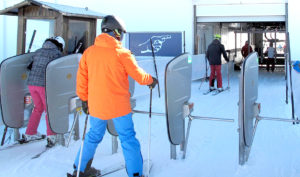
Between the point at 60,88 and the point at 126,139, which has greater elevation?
the point at 60,88

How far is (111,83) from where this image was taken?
3.30m

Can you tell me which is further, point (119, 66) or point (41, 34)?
point (41, 34)

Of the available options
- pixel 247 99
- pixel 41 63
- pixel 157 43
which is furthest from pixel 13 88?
pixel 157 43

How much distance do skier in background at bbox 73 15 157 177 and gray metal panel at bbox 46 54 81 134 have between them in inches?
44.7

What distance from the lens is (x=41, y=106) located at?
495 cm

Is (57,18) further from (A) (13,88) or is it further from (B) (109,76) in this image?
(B) (109,76)

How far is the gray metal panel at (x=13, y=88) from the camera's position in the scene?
4828mm

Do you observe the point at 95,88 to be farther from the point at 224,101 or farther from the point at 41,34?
the point at 224,101

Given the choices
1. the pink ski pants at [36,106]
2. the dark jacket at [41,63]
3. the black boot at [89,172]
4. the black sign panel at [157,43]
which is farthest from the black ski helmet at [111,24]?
the black sign panel at [157,43]

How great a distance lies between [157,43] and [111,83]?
9.26m

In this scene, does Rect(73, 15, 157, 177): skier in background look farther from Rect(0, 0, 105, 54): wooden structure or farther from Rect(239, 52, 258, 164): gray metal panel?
Rect(0, 0, 105, 54): wooden structure

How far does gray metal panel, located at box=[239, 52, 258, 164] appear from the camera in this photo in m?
3.78

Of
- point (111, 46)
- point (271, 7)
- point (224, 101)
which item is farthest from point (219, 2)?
point (111, 46)

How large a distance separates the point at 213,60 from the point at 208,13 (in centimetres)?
335
